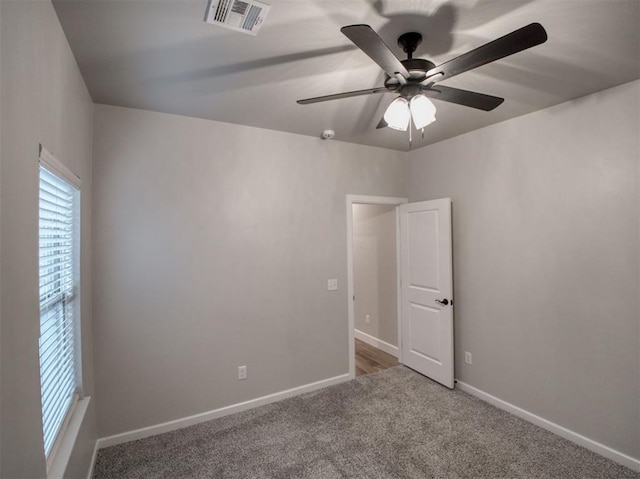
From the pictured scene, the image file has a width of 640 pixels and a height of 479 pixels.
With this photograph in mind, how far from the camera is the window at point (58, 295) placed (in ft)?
4.67

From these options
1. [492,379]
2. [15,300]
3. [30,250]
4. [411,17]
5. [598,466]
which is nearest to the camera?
[15,300]

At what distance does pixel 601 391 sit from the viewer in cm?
228

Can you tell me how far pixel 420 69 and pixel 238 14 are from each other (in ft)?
2.97

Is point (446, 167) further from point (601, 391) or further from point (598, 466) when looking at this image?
point (598, 466)

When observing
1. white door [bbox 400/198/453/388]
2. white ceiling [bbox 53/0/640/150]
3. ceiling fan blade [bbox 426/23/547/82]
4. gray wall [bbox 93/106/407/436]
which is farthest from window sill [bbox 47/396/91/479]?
white door [bbox 400/198/453/388]

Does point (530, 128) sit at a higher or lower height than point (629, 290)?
higher

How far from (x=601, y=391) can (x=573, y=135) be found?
1.91m

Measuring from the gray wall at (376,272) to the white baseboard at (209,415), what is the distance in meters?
1.13

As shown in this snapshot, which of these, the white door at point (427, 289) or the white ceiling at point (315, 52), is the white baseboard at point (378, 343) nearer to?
the white door at point (427, 289)

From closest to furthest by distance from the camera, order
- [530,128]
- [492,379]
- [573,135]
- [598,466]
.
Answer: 1. [598,466]
2. [573,135]
3. [530,128]
4. [492,379]

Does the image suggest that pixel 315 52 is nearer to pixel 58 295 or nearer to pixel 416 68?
pixel 416 68

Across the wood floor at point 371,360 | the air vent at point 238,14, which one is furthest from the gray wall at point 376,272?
the air vent at point 238,14

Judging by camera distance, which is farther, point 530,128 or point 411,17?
point 530,128

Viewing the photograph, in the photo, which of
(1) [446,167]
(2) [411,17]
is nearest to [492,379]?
(1) [446,167]
